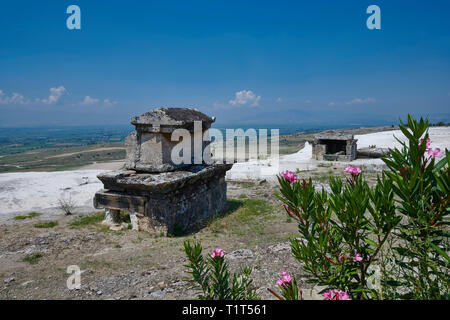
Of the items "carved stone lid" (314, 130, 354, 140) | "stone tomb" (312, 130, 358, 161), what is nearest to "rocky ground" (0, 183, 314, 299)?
"stone tomb" (312, 130, 358, 161)

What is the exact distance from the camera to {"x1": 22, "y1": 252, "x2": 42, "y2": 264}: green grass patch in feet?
17.2

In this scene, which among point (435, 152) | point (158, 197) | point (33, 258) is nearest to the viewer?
point (435, 152)

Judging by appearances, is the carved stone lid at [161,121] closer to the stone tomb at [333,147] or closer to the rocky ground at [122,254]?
the rocky ground at [122,254]

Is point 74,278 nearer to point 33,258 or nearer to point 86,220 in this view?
point 33,258

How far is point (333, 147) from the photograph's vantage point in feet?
60.7

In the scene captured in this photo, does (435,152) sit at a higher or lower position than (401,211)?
higher

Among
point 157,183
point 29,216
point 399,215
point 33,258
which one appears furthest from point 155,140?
point 399,215

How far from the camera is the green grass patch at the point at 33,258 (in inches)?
206

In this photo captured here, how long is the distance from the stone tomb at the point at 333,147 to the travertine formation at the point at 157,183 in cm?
1174

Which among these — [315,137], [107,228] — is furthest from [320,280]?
[315,137]

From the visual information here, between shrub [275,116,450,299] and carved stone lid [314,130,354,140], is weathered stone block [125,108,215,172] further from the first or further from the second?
carved stone lid [314,130,354,140]

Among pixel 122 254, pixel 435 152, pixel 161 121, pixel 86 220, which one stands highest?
pixel 161 121

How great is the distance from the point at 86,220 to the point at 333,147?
15.8 metres

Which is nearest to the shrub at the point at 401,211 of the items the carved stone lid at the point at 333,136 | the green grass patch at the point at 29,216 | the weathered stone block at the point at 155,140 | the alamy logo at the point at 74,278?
the alamy logo at the point at 74,278
